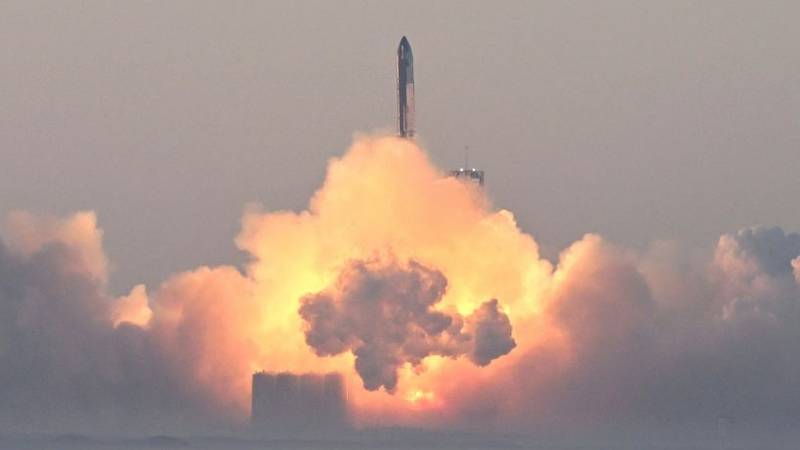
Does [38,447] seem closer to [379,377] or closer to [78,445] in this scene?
[78,445]

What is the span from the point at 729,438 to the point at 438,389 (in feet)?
103

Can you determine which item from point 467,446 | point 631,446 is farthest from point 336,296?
point 631,446

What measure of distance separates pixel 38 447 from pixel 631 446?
50666 millimetres

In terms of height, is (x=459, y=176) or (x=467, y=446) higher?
(x=459, y=176)

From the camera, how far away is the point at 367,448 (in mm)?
160125

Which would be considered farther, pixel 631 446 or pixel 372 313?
pixel 631 446

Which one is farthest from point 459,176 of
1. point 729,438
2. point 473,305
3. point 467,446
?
point 729,438

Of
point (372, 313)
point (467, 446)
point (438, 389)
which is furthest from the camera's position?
point (467, 446)

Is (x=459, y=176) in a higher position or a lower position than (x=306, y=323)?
higher

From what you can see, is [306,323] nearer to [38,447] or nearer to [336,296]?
[336,296]

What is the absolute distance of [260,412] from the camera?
498 ft

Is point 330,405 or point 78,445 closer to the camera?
point 330,405

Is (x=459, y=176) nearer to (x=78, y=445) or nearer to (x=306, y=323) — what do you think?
(x=306, y=323)

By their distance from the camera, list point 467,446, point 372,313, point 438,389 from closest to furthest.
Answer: point 372,313 → point 438,389 → point 467,446
